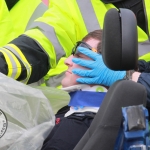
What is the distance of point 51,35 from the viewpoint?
6.28 ft

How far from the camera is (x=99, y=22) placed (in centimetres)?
204

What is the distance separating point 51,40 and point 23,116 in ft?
2.19

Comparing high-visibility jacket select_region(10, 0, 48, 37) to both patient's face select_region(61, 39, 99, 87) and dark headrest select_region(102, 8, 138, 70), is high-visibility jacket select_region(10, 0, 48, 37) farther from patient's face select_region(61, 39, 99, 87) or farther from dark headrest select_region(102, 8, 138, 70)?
dark headrest select_region(102, 8, 138, 70)

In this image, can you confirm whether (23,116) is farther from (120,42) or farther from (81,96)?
(120,42)

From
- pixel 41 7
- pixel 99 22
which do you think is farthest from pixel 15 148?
pixel 41 7

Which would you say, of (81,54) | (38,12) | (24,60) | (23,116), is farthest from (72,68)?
(38,12)

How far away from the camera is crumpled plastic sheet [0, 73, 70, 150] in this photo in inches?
48.3

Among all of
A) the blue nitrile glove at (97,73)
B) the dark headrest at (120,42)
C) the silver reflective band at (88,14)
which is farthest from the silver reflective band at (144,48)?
the dark headrest at (120,42)

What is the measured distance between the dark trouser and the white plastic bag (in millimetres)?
32

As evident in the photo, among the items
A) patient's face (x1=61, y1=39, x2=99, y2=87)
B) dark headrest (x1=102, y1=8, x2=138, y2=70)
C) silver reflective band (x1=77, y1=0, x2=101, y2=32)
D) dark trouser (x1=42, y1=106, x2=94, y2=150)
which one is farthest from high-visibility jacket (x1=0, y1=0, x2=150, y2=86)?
dark headrest (x1=102, y1=8, x2=138, y2=70)

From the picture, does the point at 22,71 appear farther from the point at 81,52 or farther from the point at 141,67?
the point at 141,67

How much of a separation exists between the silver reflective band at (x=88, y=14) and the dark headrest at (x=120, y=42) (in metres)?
A: 1.00

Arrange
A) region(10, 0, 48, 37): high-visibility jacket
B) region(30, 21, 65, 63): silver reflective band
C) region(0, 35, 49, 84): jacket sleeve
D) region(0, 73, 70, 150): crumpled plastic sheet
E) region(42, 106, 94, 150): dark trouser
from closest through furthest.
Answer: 1. region(0, 73, 70, 150): crumpled plastic sheet
2. region(42, 106, 94, 150): dark trouser
3. region(0, 35, 49, 84): jacket sleeve
4. region(30, 21, 65, 63): silver reflective band
5. region(10, 0, 48, 37): high-visibility jacket

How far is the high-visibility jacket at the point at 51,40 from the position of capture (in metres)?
1.62
